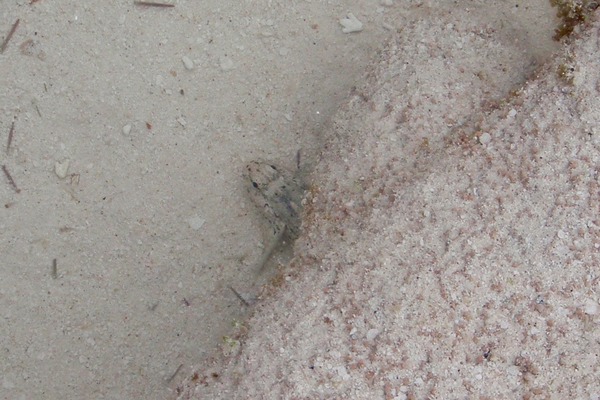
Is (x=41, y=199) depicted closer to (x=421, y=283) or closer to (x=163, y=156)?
(x=163, y=156)

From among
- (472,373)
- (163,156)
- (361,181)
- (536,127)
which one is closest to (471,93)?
(536,127)

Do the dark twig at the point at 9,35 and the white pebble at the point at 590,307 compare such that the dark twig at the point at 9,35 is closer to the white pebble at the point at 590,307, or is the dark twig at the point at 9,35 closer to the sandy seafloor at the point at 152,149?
the sandy seafloor at the point at 152,149

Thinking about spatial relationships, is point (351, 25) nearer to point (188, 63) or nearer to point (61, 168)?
point (188, 63)

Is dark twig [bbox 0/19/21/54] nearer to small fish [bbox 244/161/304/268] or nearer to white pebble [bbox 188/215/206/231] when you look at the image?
white pebble [bbox 188/215/206/231]

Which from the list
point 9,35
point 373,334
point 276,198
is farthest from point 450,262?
point 9,35

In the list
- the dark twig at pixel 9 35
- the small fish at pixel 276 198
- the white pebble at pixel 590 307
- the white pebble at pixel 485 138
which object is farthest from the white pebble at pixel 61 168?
the white pebble at pixel 590 307

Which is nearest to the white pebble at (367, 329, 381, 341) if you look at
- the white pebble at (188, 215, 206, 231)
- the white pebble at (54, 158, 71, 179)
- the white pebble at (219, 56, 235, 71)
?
the white pebble at (188, 215, 206, 231)

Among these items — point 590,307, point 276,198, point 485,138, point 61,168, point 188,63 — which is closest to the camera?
point 590,307
